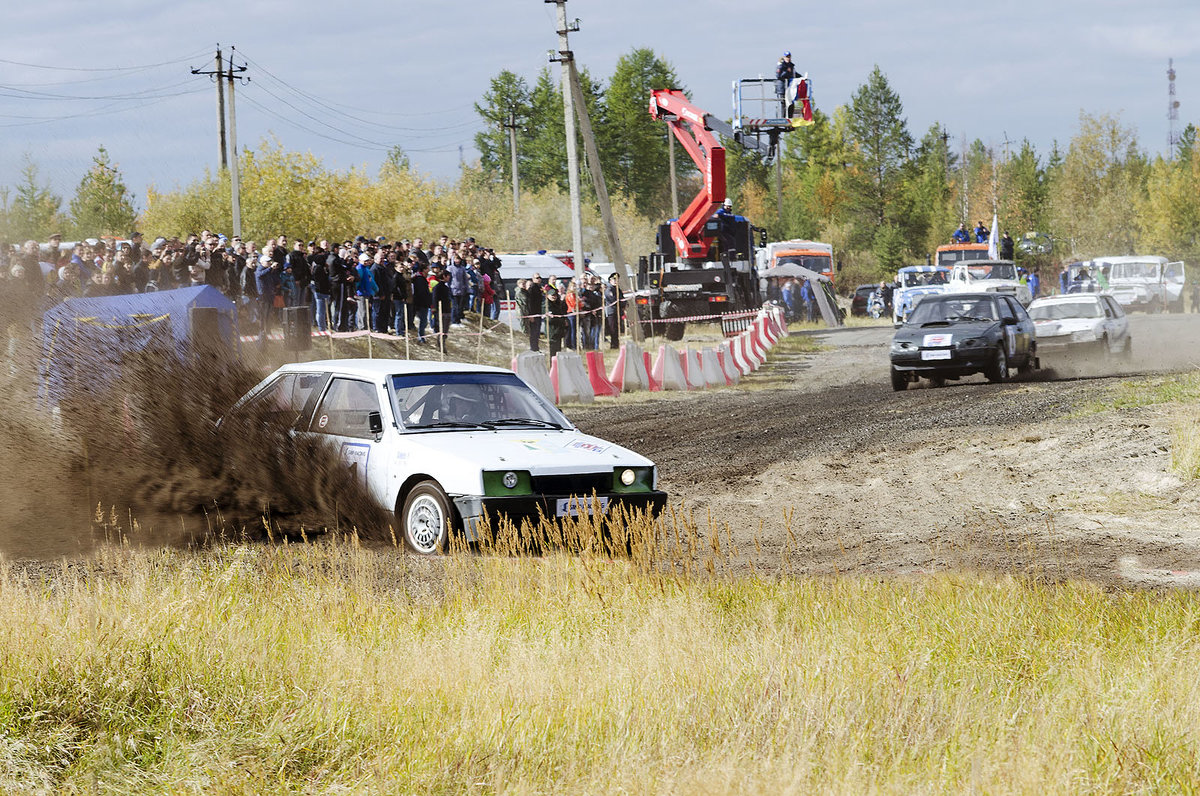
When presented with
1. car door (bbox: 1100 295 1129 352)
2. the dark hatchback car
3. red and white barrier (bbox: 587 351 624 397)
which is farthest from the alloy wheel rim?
car door (bbox: 1100 295 1129 352)

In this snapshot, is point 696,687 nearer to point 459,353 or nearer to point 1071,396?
point 1071,396

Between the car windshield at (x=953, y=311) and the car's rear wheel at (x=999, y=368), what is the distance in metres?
0.59

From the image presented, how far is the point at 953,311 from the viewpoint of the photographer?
835 inches

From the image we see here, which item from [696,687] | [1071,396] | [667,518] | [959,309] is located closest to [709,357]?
[959,309]

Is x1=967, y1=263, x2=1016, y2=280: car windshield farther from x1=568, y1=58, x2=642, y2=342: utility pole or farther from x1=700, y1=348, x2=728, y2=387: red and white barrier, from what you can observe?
x1=700, y1=348, x2=728, y2=387: red and white barrier

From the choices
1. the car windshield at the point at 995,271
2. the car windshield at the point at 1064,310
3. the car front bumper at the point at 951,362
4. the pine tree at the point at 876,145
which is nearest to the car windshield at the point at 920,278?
the car windshield at the point at 995,271

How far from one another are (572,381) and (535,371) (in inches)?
45.2

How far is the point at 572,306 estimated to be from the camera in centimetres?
3039

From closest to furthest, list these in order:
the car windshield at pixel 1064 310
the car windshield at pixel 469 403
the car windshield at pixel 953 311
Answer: the car windshield at pixel 469 403
the car windshield at pixel 953 311
the car windshield at pixel 1064 310

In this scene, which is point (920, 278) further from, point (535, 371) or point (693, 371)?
point (535, 371)

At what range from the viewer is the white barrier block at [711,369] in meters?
24.4

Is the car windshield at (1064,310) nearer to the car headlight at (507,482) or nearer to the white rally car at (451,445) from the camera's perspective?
the white rally car at (451,445)

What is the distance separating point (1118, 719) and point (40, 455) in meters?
8.26

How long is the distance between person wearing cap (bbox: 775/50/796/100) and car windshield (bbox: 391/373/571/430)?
29.2 m
